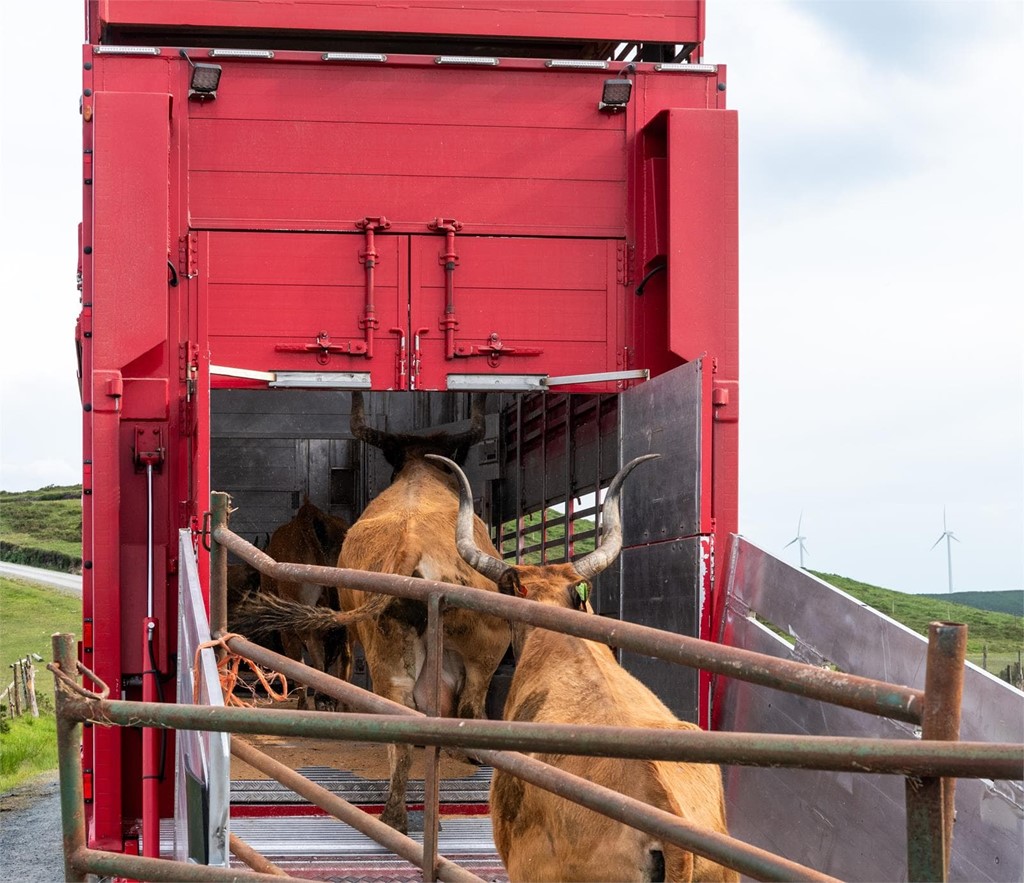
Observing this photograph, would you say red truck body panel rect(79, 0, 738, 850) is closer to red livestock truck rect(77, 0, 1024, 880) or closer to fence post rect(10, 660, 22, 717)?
red livestock truck rect(77, 0, 1024, 880)

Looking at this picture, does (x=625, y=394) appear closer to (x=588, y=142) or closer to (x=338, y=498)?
(x=588, y=142)

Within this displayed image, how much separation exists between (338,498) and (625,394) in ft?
23.3

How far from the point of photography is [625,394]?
7664mm

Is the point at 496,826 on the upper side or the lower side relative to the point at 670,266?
lower

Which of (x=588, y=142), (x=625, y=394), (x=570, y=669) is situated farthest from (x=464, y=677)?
(x=588, y=142)

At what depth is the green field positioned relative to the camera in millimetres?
17469

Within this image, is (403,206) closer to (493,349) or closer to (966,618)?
(493,349)

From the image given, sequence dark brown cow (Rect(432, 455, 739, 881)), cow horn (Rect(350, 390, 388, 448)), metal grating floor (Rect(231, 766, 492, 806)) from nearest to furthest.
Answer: dark brown cow (Rect(432, 455, 739, 881))
metal grating floor (Rect(231, 766, 492, 806))
cow horn (Rect(350, 390, 388, 448))

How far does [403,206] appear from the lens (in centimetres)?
770

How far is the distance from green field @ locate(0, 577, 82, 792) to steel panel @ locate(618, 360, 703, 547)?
642cm

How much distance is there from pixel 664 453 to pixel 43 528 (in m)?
62.3

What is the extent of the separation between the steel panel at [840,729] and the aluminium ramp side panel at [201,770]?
2.37m

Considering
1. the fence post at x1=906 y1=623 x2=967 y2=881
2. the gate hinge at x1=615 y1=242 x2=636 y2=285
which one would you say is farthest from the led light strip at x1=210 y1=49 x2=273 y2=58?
the fence post at x1=906 y1=623 x2=967 y2=881

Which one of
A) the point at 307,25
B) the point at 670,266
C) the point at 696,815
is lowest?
the point at 696,815
